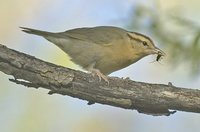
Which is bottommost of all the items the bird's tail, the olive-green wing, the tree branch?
the tree branch

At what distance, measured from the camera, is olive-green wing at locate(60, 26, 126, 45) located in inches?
189

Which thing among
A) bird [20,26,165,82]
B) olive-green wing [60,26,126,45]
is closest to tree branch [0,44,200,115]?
bird [20,26,165,82]

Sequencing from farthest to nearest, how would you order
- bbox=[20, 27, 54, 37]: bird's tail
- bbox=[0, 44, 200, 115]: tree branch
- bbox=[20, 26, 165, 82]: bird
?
bbox=[20, 26, 165, 82]: bird, bbox=[20, 27, 54, 37]: bird's tail, bbox=[0, 44, 200, 115]: tree branch

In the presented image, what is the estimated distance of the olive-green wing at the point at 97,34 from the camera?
4809mm

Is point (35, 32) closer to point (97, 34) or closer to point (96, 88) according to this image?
point (97, 34)

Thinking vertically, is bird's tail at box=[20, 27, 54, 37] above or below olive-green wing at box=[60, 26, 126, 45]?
below

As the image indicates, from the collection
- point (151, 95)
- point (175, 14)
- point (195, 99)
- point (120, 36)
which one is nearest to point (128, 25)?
point (175, 14)

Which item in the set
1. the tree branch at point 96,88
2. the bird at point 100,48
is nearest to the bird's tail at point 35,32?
the bird at point 100,48

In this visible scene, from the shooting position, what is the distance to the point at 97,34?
4.96 meters

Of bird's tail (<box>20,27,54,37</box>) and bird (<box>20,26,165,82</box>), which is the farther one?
bird (<box>20,26,165,82</box>)

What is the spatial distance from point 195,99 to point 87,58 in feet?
4.90

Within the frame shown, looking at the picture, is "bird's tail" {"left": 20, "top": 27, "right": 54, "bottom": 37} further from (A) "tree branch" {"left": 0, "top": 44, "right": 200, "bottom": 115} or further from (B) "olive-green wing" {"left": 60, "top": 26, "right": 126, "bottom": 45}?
(A) "tree branch" {"left": 0, "top": 44, "right": 200, "bottom": 115}

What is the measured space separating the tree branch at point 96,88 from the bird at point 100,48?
0.99 m

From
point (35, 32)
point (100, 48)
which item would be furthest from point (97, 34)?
point (35, 32)
